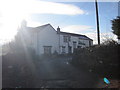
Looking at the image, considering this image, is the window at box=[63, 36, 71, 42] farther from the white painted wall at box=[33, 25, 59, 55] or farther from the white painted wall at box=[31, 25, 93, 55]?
the white painted wall at box=[33, 25, 59, 55]

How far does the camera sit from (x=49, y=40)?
2908 cm

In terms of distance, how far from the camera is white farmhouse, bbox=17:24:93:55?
1065 inches

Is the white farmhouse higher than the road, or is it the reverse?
the white farmhouse

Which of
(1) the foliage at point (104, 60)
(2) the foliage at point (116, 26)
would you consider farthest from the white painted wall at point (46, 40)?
(1) the foliage at point (104, 60)

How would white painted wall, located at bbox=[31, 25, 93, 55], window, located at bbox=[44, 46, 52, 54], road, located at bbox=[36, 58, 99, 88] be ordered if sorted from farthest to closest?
window, located at bbox=[44, 46, 52, 54]
white painted wall, located at bbox=[31, 25, 93, 55]
road, located at bbox=[36, 58, 99, 88]

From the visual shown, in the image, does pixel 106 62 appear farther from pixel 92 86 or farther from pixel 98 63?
pixel 92 86

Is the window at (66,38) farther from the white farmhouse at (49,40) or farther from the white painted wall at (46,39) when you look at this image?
the white painted wall at (46,39)

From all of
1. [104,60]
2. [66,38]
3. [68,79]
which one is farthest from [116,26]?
[66,38]

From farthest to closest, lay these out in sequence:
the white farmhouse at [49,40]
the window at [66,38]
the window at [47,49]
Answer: the window at [66,38] → the window at [47,49] → the white farmhouse at [49,40]

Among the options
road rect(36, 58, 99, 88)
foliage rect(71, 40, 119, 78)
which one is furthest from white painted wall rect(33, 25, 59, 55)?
foliage rect(71, 40, 119, 78)

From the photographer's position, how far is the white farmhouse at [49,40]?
88.7 ft

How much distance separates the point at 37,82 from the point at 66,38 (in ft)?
78.5

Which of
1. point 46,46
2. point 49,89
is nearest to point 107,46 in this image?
point 49,89

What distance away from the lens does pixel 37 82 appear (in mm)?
10250
